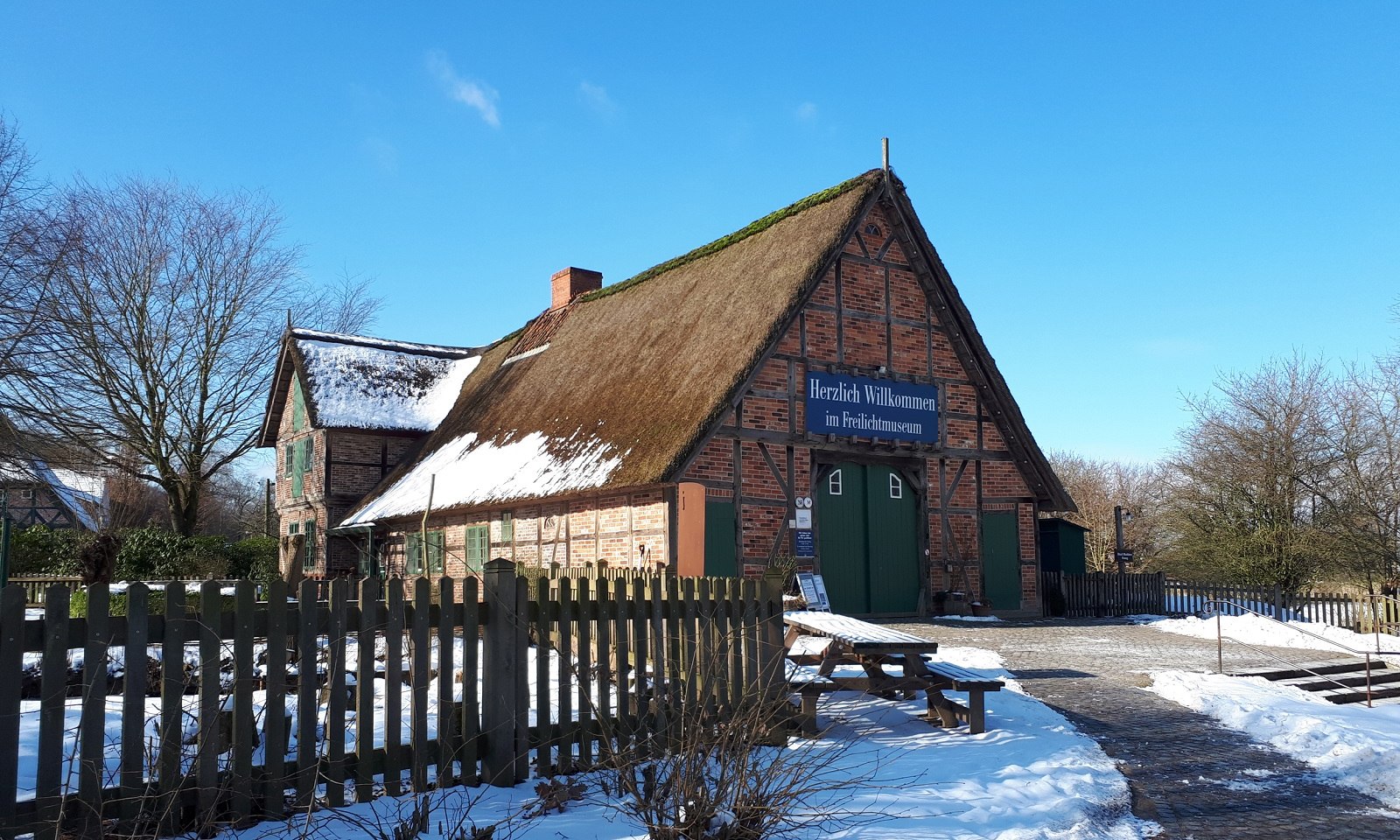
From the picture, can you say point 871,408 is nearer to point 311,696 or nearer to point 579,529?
point 579,529

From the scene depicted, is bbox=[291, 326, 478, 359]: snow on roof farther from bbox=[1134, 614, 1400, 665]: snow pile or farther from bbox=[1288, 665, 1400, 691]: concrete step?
bbox=[1288, 665, 1400, 691]: concrete step

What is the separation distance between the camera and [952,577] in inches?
753

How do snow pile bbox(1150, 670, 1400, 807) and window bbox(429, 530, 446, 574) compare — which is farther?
window bbox(429, 530, 446, 574)

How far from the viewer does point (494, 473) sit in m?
20.1

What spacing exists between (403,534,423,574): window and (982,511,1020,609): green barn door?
431 inches

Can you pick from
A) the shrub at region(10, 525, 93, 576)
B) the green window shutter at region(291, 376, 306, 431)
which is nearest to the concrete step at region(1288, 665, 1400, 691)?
the green window shutter at region(291, 376, 306, 431)

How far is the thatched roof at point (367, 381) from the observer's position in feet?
88.3

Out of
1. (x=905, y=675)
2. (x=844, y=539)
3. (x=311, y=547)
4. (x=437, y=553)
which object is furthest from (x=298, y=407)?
(x=905, y=675)

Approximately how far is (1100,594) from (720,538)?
9493 mm

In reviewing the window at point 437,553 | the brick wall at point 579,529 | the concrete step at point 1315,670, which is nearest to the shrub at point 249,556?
the window at point 437,553

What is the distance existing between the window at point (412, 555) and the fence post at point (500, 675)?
16784 millimetres

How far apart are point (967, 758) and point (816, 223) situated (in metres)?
13.1

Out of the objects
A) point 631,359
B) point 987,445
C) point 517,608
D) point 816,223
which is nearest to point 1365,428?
point 987,445

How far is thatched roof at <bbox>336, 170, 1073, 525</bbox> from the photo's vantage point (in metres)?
16.6
